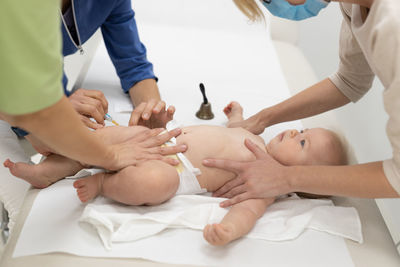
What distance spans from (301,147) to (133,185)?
0.62 meters

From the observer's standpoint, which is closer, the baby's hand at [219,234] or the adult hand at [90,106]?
the baby's hand at [219,234]

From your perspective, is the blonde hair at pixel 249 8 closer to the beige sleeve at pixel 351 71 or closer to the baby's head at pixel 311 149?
the beige sleeve at pixel 351 71

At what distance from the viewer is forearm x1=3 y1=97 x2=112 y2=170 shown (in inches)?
30.8

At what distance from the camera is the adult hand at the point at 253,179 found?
4.08 ft

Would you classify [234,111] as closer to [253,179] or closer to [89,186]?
[253,179]

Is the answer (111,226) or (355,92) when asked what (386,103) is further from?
(111,226)

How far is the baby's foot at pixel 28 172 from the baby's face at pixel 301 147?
0.77 m

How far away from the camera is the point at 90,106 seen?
1422 mm

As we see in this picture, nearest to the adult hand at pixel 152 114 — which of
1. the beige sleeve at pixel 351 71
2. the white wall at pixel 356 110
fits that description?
the beige sleeve at pixel 351 71

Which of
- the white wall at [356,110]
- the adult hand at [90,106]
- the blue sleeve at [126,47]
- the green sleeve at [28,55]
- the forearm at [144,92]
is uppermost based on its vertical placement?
the green sleeve at [28,55]

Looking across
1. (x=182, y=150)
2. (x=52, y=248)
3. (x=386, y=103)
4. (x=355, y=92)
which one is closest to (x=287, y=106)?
(x=355, y=92)

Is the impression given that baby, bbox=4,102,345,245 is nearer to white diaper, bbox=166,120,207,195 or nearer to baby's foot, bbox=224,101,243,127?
white diaper, bbox=166,120,207,195

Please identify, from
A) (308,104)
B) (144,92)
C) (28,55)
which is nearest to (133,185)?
(28,55)

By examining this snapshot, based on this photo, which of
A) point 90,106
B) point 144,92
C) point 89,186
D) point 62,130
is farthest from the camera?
point 144,92
